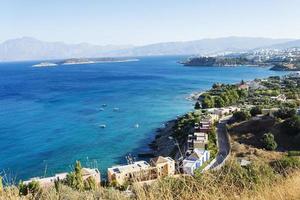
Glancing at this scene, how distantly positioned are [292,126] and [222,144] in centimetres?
364

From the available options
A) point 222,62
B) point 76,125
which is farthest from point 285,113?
point 222,62

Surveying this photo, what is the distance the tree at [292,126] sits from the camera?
17406 mm

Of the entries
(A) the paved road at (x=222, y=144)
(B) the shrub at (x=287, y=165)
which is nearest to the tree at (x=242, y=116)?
(A) the paved road at (x=222, y=144)

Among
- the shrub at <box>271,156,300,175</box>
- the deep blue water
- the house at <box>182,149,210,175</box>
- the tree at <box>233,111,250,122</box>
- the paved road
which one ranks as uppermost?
the shrub at <box>271,156,300,175</box>

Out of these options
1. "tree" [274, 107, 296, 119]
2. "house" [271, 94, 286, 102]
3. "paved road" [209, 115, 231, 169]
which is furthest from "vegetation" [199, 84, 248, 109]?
"tree" [274, 107, 296, 119]

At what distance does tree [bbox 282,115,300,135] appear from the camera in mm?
17406

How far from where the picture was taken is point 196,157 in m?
15.4

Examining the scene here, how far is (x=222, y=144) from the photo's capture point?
18.5 metres

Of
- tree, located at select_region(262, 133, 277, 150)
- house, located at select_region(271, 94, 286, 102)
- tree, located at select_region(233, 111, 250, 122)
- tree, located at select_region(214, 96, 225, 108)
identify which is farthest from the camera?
tree, located at select_region(214, 96, 225, 108)

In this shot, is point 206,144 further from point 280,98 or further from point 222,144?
point 280,98

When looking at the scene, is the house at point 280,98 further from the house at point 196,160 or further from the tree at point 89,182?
the tree at point 89,182

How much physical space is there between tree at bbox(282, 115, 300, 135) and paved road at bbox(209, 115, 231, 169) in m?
3.06

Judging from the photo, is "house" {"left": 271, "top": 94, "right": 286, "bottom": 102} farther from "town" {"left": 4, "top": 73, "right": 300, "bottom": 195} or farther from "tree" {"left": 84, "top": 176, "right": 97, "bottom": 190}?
"tree" {"left": 84, "top": 176, "right": 97, "bottom": 190}

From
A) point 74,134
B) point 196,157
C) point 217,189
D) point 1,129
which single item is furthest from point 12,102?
point 217,189
